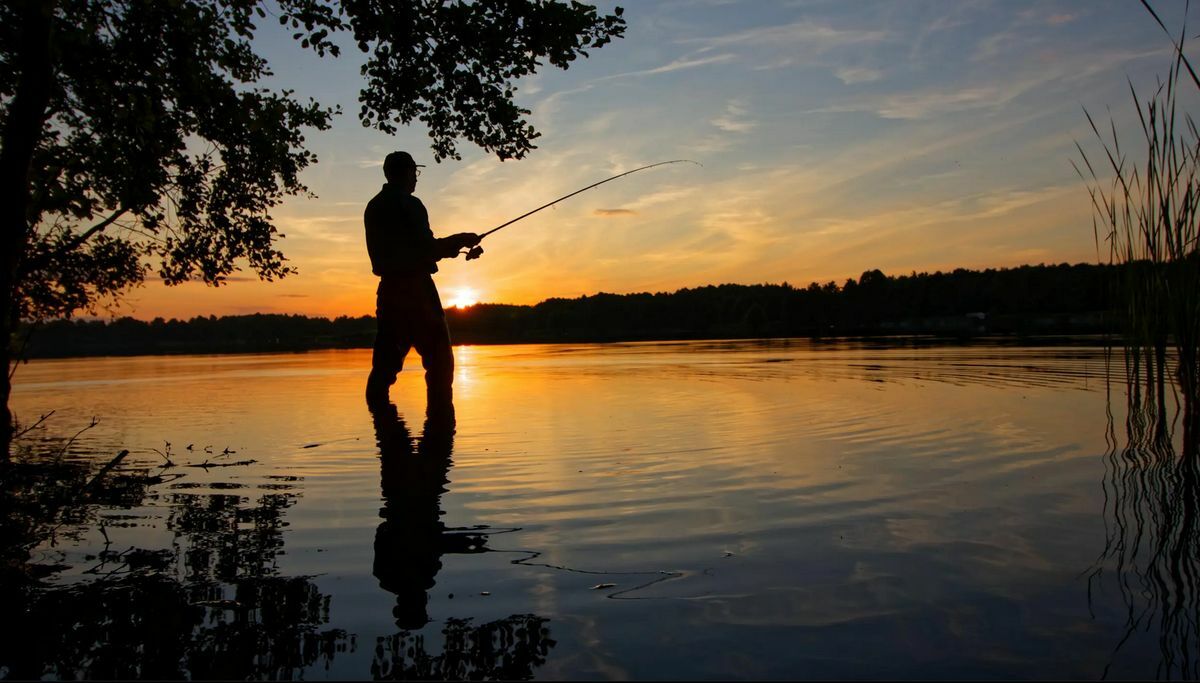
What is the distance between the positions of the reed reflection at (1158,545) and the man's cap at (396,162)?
778 centimetres

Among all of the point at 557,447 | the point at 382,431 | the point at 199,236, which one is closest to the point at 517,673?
the point at 557,447

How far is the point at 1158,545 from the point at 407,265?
7.60 metres

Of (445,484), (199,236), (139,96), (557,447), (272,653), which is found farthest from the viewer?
(199,236)

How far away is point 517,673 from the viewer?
2477mm

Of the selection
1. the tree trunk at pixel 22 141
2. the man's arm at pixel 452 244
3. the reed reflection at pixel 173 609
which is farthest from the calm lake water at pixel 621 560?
the man's arm at pixel 452 244

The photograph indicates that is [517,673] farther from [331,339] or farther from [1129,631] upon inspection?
[331,339]

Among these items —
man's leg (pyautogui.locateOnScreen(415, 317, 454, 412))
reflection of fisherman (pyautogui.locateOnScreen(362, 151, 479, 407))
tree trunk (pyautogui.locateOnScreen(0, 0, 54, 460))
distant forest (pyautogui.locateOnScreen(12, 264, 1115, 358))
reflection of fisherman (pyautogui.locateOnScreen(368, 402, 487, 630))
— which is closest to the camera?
reflection of fisherman (pyautogui.locateOnScreen(368, 402, 487, 630))

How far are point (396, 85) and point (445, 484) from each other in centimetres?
514

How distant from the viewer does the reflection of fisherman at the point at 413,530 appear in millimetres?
3311

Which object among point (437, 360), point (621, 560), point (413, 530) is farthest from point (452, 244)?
point (621, 560)

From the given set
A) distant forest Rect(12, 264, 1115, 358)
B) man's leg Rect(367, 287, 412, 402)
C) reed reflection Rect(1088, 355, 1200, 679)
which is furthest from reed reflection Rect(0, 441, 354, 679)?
distant forest Rect(12, 264, 1115, 358)

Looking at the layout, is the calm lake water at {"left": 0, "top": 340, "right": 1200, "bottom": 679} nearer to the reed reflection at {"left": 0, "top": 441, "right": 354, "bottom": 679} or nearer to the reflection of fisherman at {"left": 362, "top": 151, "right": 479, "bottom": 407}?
the reed reflection at {"left": 0, "top": 441, "right": 354, "bottom": 679}

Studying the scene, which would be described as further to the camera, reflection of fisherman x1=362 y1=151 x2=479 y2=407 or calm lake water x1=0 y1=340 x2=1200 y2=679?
reflection of fisherman x1=362 y1=151 x2=479 y2=407

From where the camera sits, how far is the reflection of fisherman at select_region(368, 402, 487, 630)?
10.9 feet
